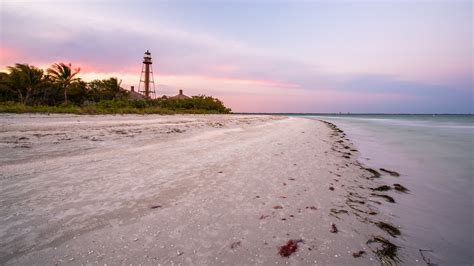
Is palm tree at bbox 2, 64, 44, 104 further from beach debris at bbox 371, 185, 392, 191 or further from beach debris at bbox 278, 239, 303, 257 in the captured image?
beach debris at bbox 371, 185, 392, 191

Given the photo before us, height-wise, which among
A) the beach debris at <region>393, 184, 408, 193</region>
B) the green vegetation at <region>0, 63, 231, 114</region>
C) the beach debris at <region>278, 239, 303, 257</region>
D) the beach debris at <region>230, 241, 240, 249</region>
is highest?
the green vegetation at <region>0, 63, 231, 114</region>

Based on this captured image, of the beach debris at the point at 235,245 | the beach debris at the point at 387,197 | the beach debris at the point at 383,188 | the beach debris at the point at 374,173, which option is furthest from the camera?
the beach debris at the point at 374,173

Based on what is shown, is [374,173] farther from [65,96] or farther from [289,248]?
[65,96]

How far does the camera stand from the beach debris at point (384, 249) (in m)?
1.92

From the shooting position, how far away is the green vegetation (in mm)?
20594

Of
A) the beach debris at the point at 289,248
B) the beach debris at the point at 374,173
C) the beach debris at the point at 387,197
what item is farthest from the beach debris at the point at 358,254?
the beach debris at the point at 374,173

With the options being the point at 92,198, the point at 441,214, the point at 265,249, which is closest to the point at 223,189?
the point at 265,249

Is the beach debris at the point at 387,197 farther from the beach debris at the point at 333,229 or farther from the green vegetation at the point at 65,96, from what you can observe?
the green vegetation at the point at 65,96

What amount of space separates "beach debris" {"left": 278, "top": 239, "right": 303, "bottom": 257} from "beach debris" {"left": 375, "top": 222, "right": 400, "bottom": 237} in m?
1.06

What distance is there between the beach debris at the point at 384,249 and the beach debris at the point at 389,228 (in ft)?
0.73

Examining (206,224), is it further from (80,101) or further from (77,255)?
(80,101)

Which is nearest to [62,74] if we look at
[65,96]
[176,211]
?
[65,96]

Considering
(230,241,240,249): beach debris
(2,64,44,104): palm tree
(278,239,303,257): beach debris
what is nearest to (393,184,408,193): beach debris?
(278,239,303,257): beach debris

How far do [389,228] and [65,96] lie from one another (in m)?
40.6
